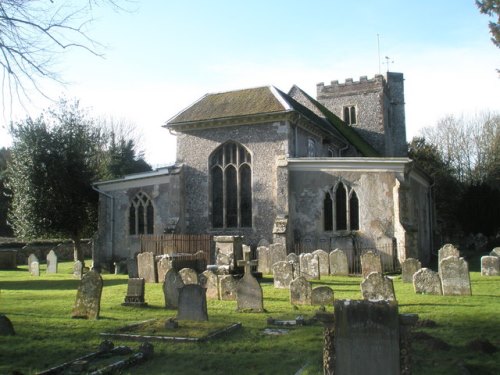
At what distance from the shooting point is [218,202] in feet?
77.7

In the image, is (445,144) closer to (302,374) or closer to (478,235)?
(478,235)

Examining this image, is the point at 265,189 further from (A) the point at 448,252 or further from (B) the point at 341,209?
(A) the point at 448,252

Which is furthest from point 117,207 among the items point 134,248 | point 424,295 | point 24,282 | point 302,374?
point 302,374

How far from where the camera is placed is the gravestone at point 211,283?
13.1 meters

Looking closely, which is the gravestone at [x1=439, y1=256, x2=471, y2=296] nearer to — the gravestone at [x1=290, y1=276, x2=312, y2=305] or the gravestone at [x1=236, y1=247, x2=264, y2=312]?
the gravestone at [x1=290, y1=276, x2=312, y2=305]

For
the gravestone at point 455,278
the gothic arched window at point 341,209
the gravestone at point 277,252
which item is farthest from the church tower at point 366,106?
the gravestone at point 455,278

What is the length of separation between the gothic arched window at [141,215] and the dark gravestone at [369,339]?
20049mm

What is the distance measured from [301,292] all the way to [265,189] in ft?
36.9

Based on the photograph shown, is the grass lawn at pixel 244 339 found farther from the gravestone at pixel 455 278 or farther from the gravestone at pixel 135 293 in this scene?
the gravestone at pixel 455 278

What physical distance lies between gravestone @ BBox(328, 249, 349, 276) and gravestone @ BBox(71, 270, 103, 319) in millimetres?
9646

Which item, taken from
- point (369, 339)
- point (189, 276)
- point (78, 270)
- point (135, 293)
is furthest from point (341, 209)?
point (369, 339)

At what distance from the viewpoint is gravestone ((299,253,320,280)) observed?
1666 centimetres

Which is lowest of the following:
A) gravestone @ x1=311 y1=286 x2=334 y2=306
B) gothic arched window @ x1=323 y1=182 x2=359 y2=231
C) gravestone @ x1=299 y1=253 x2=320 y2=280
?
gravestone @ x1=311 y1=286 x2=334 y2=306

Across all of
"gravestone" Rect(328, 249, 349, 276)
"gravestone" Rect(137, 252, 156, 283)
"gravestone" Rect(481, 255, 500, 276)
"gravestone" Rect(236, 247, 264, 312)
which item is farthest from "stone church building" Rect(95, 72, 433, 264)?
"gravestone" Rect(236, 247, 264, 312)
